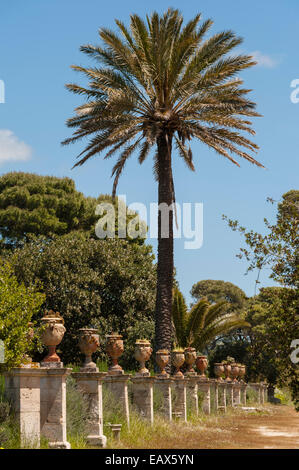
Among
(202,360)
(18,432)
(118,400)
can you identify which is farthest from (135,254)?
(18,432)

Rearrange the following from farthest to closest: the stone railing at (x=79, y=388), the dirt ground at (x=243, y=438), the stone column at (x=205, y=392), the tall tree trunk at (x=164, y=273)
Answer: the stone column at (x=205, y=392) → the tall tree trunk at (x=164, y=273) → the dirt ground at (x=243, y=438) → the stone railing at (x=79, y=388)

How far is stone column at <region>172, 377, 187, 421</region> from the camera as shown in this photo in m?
20.5

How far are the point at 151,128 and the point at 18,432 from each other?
486 inches

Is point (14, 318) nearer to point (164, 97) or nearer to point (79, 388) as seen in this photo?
point (79, 388)

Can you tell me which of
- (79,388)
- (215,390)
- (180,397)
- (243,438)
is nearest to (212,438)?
(243,438)

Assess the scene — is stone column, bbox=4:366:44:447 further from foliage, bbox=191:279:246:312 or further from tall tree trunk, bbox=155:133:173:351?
foliage, bbox=191:279:246:312

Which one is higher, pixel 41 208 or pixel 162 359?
pixel 41 208

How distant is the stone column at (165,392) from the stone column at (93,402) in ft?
18.4

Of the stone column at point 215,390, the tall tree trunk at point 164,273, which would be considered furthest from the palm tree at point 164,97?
the stone column at point 215,390

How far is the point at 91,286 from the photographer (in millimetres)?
29781

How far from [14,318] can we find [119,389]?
15.0ft

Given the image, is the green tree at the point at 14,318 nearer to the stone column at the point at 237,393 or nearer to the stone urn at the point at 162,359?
the stone urn at the point at 162,359

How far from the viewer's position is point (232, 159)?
2284 cm

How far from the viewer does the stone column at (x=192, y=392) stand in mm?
22703
